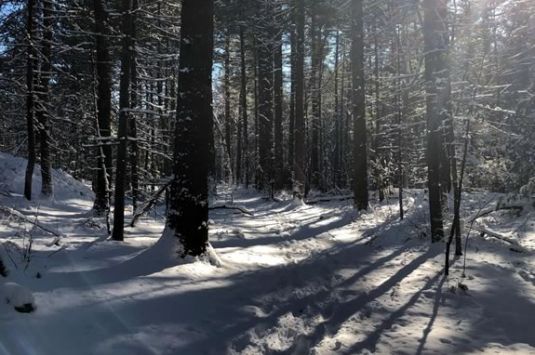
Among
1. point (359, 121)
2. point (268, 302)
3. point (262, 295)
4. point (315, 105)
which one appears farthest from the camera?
point (315, 105)

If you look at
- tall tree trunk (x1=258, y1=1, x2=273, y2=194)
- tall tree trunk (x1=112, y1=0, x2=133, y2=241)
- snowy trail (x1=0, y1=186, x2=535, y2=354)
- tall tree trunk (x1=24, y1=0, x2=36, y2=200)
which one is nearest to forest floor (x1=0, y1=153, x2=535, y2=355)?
snowy trail (x1=0, y1=186, x2=535, y2=354)

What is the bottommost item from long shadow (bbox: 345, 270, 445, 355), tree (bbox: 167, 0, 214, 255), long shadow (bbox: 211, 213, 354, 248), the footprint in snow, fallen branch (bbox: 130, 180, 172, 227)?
long shadow (bbox: 345, 270, 445, 355)

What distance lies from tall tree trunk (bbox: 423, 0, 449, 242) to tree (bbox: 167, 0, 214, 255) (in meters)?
4.90

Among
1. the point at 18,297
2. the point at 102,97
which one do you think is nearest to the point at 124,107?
the point at 102,97

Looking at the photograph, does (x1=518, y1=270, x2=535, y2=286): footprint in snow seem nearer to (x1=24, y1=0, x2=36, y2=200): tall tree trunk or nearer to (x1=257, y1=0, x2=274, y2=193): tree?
(x1=24, y1=0, x2=36, y2=200): tall tree trunk

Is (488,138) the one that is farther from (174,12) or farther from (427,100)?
(174,12)

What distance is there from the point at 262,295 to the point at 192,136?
2.81 meters

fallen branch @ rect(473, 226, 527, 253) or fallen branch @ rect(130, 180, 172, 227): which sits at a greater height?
fallen branch @ rect(130, 180, 172, 227)

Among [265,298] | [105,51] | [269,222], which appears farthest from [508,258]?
[105,51]

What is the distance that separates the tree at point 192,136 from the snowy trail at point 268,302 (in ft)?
2.23

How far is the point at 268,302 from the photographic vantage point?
7277 millimetres

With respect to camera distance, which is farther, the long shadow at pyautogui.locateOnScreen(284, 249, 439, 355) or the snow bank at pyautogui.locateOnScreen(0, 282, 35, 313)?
the long shadow at pyautogui.locateOnScreen(284, 249, 439, 355)

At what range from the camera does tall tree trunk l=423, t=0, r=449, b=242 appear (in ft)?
35.0

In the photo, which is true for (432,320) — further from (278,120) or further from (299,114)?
(278,120)
